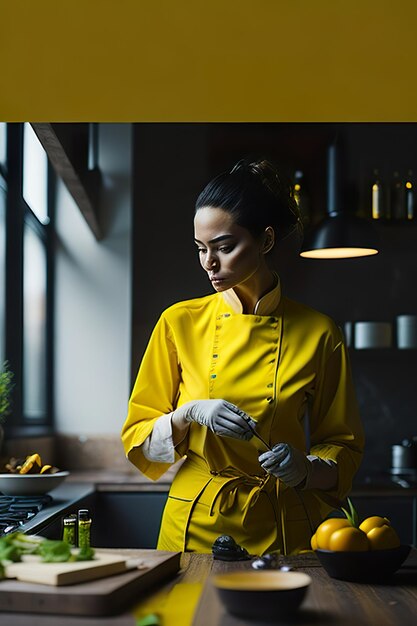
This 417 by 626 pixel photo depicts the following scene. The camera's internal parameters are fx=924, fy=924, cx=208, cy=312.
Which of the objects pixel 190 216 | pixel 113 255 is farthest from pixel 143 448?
pixel 113 255

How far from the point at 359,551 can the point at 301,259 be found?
2.72m

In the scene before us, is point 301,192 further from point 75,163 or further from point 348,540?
point 348,540

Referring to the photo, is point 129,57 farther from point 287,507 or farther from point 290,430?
point 287,507

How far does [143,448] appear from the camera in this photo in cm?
204

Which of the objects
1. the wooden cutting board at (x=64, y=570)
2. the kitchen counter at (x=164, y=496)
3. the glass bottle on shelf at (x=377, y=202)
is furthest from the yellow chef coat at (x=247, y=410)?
the glass bottle on shelf at (x=377, y=202)

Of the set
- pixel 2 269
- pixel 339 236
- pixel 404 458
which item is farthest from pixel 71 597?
pixel 404 458

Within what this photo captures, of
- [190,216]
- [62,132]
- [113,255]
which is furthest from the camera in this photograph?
[113,255]

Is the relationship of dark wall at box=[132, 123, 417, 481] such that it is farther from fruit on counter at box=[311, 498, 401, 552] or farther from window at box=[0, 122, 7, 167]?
fruit on counter at box=[311, 498, 401, 552]

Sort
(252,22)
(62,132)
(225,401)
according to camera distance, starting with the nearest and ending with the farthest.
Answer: (252,22) < (225,401) < (62,132)

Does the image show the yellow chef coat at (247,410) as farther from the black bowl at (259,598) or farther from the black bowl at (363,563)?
the black bowl at (259,598)

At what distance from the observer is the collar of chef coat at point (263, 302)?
84.2 inches

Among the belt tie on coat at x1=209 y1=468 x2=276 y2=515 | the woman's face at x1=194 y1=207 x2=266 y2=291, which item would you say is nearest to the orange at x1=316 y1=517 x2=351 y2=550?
the belt tie on coat at x1=209 y1=468 x2=276 y2=515

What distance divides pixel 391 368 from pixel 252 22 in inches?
106

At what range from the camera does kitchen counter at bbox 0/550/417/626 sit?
1206 mm
